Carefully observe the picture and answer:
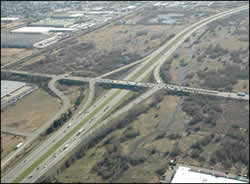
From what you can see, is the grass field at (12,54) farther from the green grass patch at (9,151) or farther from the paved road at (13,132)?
the green grass patch at (9,151)

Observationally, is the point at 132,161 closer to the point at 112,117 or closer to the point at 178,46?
the point at 112,117

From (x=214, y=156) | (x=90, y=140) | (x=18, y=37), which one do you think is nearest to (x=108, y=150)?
(x=90, y=140)

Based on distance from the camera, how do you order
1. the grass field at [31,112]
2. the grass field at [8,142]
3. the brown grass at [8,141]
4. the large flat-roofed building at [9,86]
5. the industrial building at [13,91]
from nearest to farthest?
the grass field at [8,142] < the brown grass at [8,141] < the grass field at [31,112] < the industrial building at [13,91] < the large flat-roofed building at [9,86]

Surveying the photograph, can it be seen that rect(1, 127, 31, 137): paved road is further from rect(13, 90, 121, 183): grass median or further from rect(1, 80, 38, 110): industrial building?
rect(1, 80, 38, 110): industrial building

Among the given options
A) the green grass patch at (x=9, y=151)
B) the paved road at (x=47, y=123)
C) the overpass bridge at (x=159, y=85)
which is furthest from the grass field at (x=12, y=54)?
the green grass patch at (x=9, y=151)

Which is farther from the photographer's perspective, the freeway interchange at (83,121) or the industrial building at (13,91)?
the industrial building at (13,91)

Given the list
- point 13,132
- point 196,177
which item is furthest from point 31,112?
point 196,177

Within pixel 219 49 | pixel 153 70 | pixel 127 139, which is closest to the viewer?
pixel 127 139
